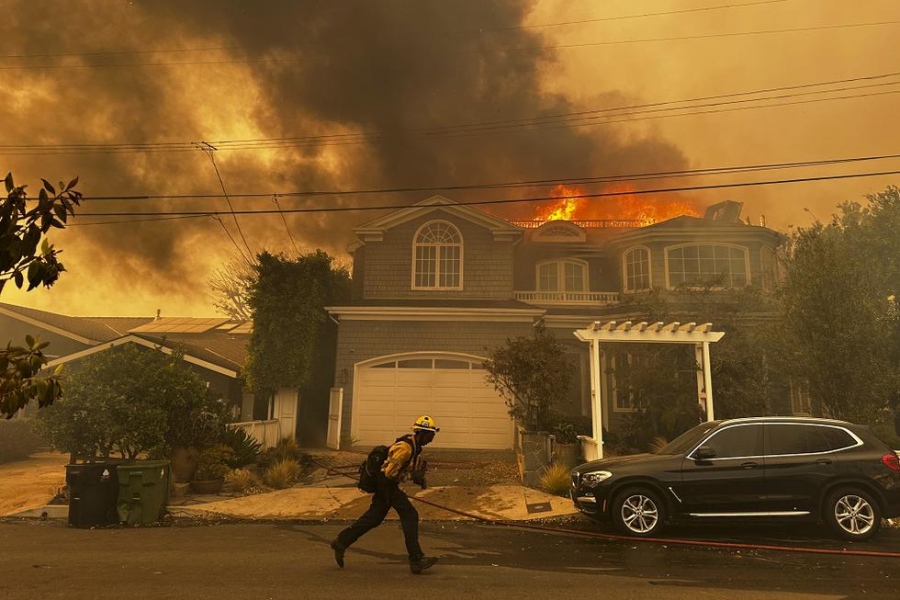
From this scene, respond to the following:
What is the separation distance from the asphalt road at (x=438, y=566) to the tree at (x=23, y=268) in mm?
3787

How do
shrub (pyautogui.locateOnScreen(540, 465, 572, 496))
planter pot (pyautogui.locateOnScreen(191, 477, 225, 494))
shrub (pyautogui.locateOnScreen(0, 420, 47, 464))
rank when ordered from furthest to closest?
shrub (pyautogui.locateOnScreen(0, 420, 47, 464)) < planter pot (pyautogui.locateOnScreen(191, 477, 225, 494)) < shrub (pyautogui.locateOnScreen(540, 465, 572, 496))

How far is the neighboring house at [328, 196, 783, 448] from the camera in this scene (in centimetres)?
1711

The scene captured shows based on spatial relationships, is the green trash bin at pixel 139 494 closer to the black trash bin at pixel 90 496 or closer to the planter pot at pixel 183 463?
the black trash bin at pixel 90 496

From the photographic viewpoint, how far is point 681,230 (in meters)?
19.3

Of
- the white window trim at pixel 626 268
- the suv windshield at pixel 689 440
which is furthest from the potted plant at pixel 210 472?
the white window trim at pixel 626 268

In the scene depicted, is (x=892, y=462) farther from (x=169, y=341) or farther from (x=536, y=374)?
(x=169, y=341)

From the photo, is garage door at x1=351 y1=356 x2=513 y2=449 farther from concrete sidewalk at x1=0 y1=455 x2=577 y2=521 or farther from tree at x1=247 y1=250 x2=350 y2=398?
concrete sidewalk at x1=0 y1=455 x2=577 y2=521

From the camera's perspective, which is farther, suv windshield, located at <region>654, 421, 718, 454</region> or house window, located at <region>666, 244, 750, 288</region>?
house window, located at <region>666, 244, 750, 288</region>

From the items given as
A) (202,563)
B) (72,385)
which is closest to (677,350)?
(202,563)

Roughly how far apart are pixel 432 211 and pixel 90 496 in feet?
41.4

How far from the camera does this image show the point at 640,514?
304 inches

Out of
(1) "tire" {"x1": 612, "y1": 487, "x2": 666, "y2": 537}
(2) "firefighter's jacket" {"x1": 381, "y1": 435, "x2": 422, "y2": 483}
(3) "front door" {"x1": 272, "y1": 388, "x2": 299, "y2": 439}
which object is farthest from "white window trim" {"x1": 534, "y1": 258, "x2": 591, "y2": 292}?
(2) "firefighter's jacket" {"x1": 381, "y1": 435, "x2": 422, "y2": 483}

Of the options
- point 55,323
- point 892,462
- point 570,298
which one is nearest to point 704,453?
point 892,462

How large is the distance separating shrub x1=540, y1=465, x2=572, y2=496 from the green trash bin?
6.54 m
